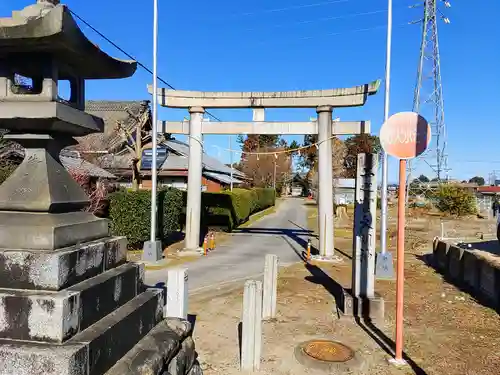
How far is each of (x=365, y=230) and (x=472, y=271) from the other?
13.0ft

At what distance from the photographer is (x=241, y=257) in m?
13.8

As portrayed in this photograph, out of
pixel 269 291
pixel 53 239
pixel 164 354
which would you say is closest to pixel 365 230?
pixel 269 291

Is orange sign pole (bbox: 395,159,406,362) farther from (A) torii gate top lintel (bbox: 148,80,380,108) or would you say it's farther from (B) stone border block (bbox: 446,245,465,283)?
(A) torii gate top lintel (bbox: 148,80,380,108)

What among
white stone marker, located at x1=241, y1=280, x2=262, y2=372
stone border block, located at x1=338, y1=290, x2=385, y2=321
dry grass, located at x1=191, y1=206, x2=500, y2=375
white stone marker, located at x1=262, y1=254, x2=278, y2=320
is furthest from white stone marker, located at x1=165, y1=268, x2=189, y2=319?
stone border block, located at x1=338, y1=290, x2=385, y2=321

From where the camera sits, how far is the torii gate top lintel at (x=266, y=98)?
1303 centimetres

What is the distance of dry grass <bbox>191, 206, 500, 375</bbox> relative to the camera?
529 cm

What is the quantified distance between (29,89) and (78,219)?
1350mm

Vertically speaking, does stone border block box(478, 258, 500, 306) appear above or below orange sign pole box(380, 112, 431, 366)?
below

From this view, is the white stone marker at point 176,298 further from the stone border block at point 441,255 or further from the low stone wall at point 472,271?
the stone border block at point 441,255

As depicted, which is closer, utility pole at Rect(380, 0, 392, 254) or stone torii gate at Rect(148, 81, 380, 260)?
utility pole at Rect(380, 0, 392, 254)

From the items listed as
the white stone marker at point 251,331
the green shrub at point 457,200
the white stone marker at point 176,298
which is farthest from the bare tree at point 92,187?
the green shrub at point 457,200

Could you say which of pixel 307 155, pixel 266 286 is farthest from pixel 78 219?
pixel 307 155

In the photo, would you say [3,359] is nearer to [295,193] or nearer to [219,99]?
[219,99]

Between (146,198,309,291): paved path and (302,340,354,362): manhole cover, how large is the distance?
4.09 metres
